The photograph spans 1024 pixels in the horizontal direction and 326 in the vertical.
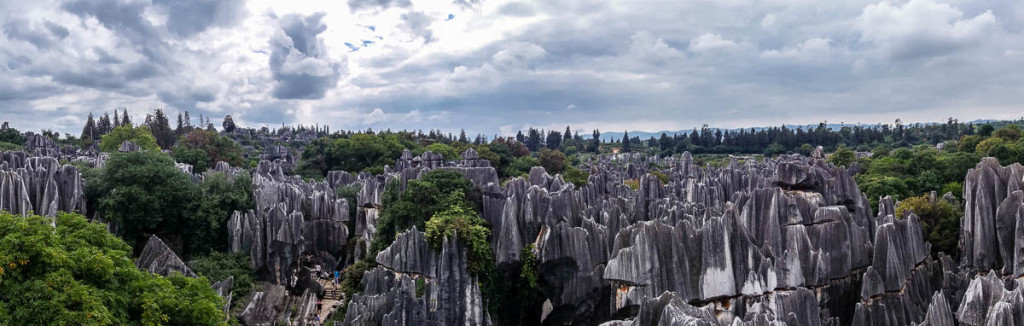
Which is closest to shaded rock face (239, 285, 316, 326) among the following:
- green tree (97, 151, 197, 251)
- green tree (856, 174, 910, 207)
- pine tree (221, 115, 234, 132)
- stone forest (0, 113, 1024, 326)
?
stone forest (0, 113, 1024, 326)

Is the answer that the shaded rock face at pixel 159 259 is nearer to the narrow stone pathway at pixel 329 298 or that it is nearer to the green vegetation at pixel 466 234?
the narrow stone pathway at pixel 329 298

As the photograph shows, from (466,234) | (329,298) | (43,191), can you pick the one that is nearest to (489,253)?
(466,234)

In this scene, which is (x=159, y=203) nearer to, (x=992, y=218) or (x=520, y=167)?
(x=992, y=218)

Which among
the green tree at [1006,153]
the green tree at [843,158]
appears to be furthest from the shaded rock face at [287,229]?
the green tree at [843,158]

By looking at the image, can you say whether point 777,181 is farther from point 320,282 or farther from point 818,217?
point 320,282

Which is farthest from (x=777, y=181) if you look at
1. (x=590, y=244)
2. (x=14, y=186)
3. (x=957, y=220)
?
(x=14, y=186)

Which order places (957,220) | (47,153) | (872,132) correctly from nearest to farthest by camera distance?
(957,220) → (47,153) → (872,132)

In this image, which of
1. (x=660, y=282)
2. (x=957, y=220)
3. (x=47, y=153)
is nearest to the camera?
(x=660, y=282)
